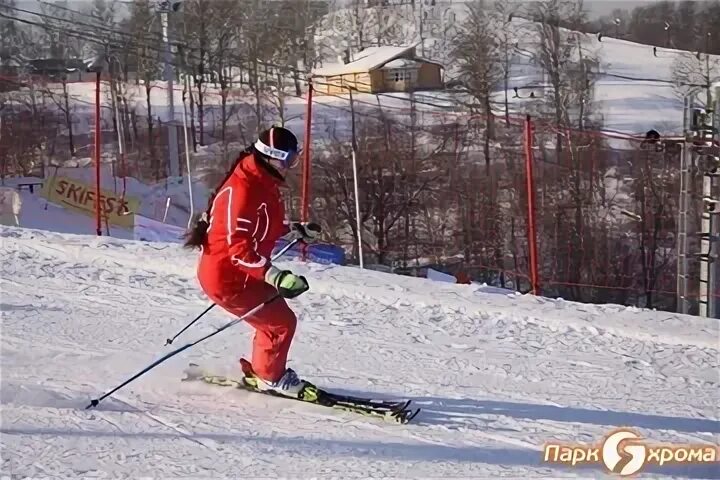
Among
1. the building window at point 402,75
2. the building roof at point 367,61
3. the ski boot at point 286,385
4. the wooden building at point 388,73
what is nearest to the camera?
the ski boot at point 286,385

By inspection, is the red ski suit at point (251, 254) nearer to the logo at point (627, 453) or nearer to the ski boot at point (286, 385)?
the ski boot at point (286, 385)

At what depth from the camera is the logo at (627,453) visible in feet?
12.2

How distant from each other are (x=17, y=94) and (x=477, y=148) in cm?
1711

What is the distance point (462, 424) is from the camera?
416cm

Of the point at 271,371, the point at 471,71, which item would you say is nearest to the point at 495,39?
the point at 471,71

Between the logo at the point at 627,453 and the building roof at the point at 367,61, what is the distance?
31254mm

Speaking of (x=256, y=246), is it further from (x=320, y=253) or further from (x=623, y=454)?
(x=320, y=253)

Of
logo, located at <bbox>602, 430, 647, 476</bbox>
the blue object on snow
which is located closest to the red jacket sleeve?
logo, located at <bbox>602, 430, 647, 476</bbox>

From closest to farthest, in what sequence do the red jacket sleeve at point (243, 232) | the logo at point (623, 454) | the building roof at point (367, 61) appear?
the logo at point (623, 454)
the red jacket sleeve at point (243, 232)
the building roof at point (367, 61)

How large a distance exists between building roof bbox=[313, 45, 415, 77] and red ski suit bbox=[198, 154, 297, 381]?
30651 millimetres

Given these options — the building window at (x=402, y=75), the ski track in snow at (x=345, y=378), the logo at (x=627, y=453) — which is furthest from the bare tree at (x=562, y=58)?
the logo at (x=627, y=453)

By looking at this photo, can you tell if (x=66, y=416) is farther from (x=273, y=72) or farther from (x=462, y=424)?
(x=273, y=72)

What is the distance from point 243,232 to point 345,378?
120 cm

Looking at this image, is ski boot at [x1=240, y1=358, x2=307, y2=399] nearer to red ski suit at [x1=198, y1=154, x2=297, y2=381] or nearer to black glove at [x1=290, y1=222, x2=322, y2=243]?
red ski suit at [x1=198, y1=154, x2=297, y2=381]
